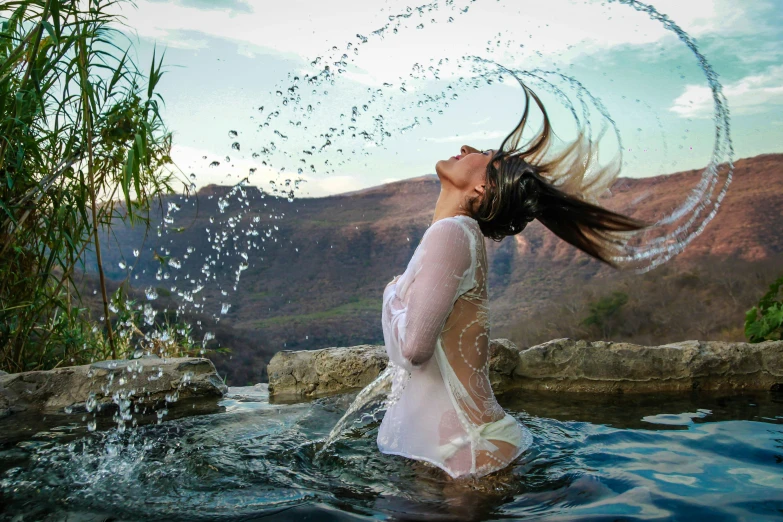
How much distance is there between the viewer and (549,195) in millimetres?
2910

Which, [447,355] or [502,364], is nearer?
[447,355]

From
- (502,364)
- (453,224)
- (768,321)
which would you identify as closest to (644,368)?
(502,364)

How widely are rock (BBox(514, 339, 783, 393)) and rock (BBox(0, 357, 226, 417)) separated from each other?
2520 mm

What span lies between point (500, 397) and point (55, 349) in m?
3.76

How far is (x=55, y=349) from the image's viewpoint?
18.5 feet

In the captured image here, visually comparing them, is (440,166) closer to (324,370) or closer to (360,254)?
(324,370)

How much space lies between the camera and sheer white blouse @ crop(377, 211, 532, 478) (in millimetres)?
2494

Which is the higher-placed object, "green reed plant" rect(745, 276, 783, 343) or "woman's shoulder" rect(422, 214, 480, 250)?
"woman's shoulder" rect(422, 214, 480, 250)

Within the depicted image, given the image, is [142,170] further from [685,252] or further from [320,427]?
[685,252]

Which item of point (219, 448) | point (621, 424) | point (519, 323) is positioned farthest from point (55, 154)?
point (519, 323)

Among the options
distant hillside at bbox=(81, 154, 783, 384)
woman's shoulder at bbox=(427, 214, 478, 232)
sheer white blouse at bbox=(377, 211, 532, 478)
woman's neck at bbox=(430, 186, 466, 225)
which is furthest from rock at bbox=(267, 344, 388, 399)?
distant hillside at bbox=(81, 154, 783, 384)

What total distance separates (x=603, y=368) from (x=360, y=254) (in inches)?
403

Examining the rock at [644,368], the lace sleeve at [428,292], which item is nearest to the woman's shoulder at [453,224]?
the lace sleeve at [428,292]

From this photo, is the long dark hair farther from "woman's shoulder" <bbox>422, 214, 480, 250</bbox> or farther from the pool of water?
the pool of water
